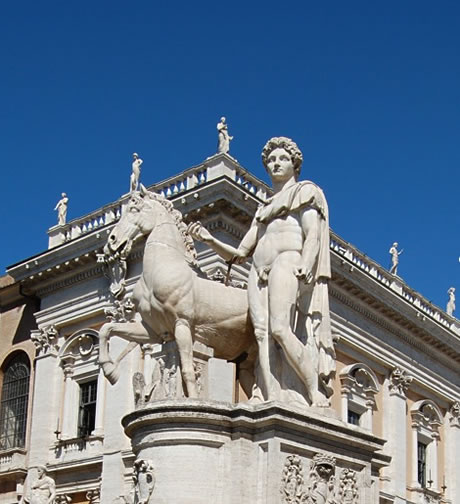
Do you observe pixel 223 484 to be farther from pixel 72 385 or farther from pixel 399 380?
pixel 399 380

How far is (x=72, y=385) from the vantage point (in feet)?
109

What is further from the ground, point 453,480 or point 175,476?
point 453,480

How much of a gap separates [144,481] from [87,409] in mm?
23560

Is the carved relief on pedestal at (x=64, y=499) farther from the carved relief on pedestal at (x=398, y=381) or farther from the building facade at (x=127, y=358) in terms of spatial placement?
the carved relief on pedestal at (x=398, y=381)

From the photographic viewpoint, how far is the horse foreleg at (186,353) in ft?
33.6

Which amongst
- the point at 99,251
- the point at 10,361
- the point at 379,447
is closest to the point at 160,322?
the point at 379,447

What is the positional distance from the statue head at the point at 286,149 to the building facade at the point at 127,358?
53.7ft

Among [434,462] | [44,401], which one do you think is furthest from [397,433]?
[44,401]

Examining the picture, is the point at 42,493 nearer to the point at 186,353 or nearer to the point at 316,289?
the point at 186,353

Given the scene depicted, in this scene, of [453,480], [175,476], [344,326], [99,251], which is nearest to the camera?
[175,476]

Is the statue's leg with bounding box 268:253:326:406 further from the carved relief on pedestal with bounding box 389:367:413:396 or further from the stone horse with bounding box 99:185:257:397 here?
the carved relief on pedestal with bounding box 389:367:413:396

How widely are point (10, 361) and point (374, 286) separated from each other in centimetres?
1206

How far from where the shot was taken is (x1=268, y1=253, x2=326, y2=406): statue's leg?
10.2 meters

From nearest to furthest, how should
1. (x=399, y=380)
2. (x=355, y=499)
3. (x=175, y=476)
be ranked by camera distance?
(x=175, y=476), (x=355, y=499), (x=399, y=380)
